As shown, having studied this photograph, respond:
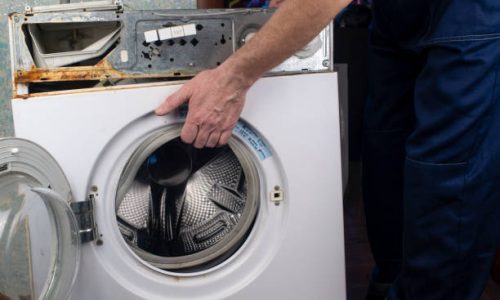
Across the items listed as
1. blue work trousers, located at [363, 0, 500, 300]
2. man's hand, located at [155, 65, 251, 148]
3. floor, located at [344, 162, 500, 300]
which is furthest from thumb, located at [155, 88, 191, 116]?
floor, located at [344, 162, 500, 300]

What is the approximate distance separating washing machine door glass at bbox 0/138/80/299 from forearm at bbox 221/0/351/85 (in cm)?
36

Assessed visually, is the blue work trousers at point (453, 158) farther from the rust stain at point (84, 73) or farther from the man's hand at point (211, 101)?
the rust stain at point (84, 73)

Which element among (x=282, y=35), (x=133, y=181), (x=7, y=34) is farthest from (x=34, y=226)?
(x=7, y=34)

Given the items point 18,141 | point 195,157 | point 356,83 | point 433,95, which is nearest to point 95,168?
point 18,141

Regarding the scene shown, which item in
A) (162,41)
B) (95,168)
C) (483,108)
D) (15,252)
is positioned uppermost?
(162,41)

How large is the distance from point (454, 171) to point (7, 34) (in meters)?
1.14

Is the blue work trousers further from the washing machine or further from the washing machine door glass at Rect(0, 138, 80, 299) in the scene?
the washing machine door glass at Rect(0, 138, 80, 299)

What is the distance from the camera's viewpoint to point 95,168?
3.28 ft

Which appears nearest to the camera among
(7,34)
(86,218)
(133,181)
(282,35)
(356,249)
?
(282,35)

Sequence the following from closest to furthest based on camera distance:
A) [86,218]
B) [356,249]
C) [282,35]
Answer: [282,35] < [86,218] < [356,249]

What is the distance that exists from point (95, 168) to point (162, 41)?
10.7 inches

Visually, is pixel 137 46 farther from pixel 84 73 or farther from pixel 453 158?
pixel 453 158

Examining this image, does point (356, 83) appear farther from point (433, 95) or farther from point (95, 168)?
point (95, 168)

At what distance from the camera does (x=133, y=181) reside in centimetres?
118
